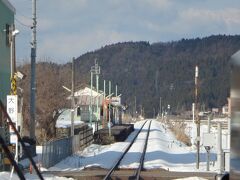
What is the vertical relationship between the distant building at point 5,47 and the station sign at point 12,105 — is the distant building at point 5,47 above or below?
above

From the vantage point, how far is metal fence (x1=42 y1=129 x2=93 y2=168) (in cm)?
2944

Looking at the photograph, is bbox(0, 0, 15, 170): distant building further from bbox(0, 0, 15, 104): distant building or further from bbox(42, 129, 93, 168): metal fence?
bbox(42, 129, 93, 168): metal fence

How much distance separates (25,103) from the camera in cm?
5850

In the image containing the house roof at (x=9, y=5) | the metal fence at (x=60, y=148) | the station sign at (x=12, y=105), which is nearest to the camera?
the station sign at (x=12, y=105)

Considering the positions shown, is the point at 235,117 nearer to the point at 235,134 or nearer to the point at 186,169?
the point at 235,134

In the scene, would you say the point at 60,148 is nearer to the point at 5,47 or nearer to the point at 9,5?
the point at 5,47

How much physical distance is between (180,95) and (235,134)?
194m

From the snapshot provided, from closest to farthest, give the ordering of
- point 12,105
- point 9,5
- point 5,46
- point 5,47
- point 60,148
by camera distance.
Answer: point 12,105
point 60,148
point 5,46
point 5,47
point 9,5

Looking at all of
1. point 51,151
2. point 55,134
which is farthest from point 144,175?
point 55,134

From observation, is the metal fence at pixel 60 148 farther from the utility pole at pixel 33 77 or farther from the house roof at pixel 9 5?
the house roof at pixel 9 5

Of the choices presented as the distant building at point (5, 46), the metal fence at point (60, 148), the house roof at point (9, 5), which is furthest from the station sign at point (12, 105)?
the house roof at point (9, 5)

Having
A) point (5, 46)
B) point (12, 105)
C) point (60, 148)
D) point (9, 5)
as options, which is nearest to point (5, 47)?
point (5, 46)

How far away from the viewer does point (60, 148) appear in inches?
1344

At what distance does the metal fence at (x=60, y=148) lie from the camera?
29438 millimetres
